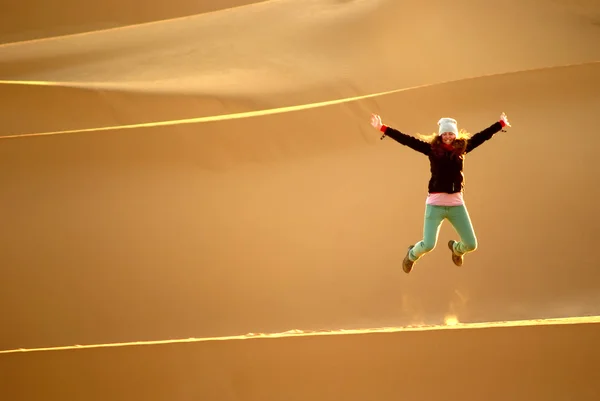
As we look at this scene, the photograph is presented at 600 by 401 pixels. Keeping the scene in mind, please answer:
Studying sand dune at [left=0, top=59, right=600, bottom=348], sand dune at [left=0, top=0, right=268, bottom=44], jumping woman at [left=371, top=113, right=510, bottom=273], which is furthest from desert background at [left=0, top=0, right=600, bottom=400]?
jumping woman at [left=371, top=113, right=510, bottom=273]

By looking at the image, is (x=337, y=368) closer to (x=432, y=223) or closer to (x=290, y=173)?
(x=432, y=223)

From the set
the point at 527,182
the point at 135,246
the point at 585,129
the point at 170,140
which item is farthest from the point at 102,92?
the point at 585,129

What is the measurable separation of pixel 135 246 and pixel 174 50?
250 centimetres

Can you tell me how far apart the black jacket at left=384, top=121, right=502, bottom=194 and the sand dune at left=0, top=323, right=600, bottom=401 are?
102 cm

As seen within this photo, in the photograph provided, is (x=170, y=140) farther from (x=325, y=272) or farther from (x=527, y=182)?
(x=527, y=182)

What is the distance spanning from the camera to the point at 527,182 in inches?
299

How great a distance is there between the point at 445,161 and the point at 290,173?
288cm

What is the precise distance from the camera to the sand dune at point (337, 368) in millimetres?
5148

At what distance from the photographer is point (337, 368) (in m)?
5.48

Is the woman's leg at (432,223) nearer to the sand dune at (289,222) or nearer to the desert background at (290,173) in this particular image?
the desert background at (290,173)

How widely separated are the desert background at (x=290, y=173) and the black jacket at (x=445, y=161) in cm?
162

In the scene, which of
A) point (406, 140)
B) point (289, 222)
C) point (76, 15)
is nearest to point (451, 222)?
point (406, 140)

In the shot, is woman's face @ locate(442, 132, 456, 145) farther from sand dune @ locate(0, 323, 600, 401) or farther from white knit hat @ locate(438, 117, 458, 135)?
sand dune @ locate(0, 323, 600, 401)

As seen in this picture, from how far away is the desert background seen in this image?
7.00 metres
